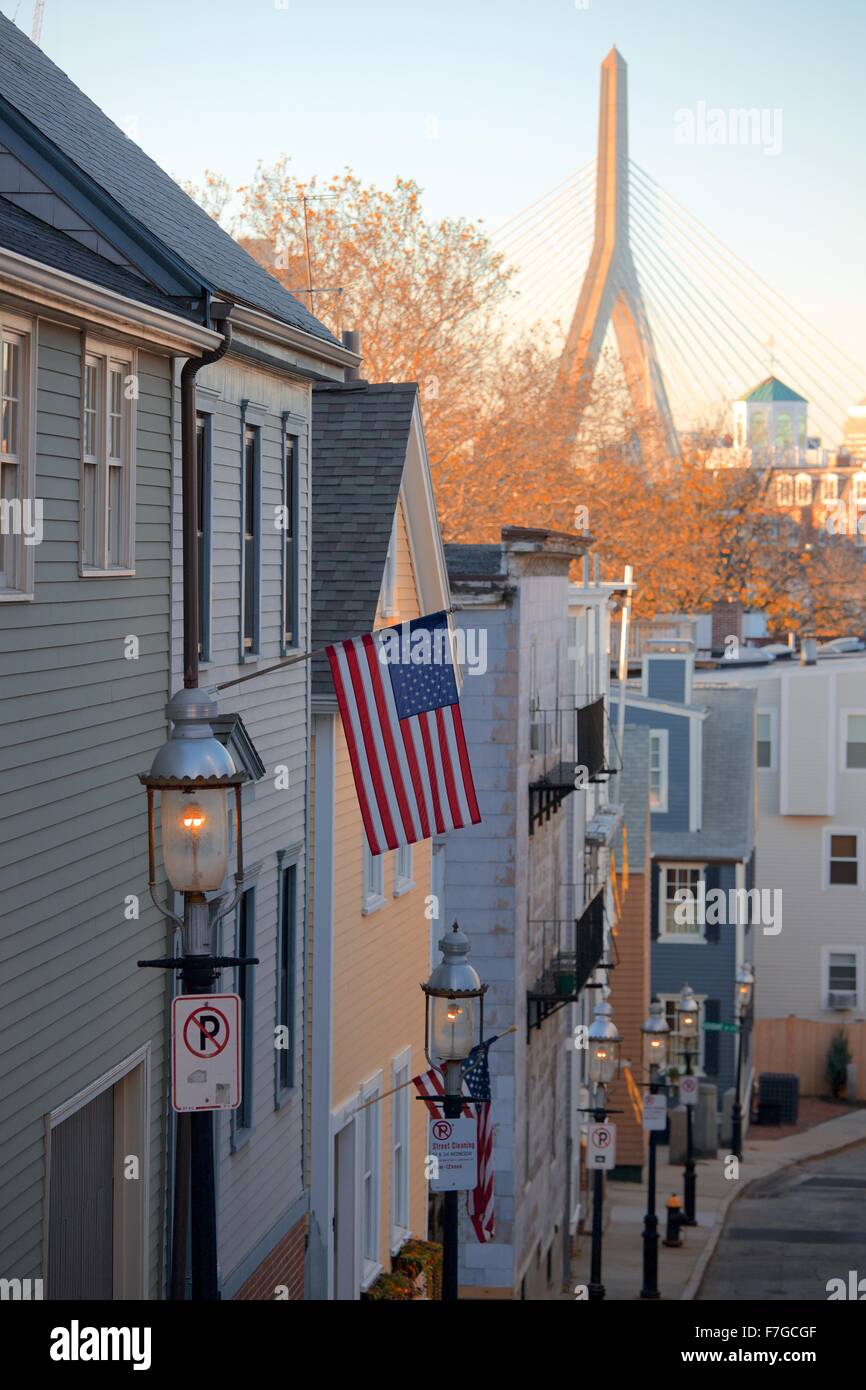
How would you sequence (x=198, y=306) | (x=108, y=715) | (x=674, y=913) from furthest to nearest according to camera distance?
(x=674, y=913) → (x=198, y=306) → (x=108, y=715)

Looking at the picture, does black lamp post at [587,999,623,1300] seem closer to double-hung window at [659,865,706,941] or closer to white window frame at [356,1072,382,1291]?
white window frame at [356,1072,382,1291]

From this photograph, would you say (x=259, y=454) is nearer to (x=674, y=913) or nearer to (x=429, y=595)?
(x=429, y=595)

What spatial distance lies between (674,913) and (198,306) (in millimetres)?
35039

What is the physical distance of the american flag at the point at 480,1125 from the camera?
64.2ft

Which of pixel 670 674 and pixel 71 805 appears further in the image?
pixel 670 674

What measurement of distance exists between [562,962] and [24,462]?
18.3 metres

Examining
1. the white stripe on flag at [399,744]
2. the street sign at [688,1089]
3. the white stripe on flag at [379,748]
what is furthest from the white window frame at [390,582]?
the street sign at [688,1089]

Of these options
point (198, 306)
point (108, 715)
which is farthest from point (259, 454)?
point (108, 715)

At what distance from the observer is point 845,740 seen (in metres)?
55.0

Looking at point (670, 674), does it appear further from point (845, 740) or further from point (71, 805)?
point (71, 805)

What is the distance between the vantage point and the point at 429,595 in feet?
71.4

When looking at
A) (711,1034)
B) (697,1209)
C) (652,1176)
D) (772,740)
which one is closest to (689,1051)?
(652,1176)

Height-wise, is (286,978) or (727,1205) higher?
(286,978)

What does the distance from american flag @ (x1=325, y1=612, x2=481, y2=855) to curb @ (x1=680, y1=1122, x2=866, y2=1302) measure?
38.9 feet
